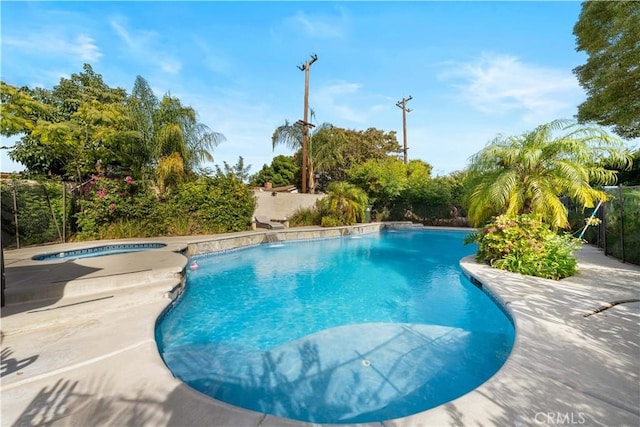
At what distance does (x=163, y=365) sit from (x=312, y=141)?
20611 mm

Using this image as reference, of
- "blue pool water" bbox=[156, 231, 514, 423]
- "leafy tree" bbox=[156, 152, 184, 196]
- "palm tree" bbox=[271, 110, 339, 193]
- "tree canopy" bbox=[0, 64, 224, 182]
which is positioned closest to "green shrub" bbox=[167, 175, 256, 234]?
"leafy tree" bbox=[156, 152, 184, 196]

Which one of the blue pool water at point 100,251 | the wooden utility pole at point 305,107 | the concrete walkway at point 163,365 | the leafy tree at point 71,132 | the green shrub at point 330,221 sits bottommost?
the concrete walkway at point 163,365

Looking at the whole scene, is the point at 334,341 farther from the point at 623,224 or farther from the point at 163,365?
the point at 623,224

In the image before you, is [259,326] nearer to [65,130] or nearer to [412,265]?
[412,265]

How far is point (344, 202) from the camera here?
17.0m

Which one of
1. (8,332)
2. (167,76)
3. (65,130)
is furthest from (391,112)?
(8,332)

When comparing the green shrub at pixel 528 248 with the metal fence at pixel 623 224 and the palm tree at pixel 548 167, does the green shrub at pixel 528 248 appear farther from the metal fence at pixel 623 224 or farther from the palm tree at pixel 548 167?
the metal fence at pixel 623 224

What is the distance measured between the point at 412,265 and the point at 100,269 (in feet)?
26.8

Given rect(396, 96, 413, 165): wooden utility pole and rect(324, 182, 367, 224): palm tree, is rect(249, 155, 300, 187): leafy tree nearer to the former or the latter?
rect(396, 96, 413, 165): wooden utility pole

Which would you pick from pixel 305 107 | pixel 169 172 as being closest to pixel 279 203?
pixel 169 172

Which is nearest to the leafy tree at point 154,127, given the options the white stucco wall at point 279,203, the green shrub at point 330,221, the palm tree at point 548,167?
the white stucco wall at point 279,203

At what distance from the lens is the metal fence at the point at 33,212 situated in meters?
8.22

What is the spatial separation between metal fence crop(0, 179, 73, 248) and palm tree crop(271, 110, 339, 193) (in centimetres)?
1421

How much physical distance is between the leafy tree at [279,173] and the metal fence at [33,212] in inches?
931
